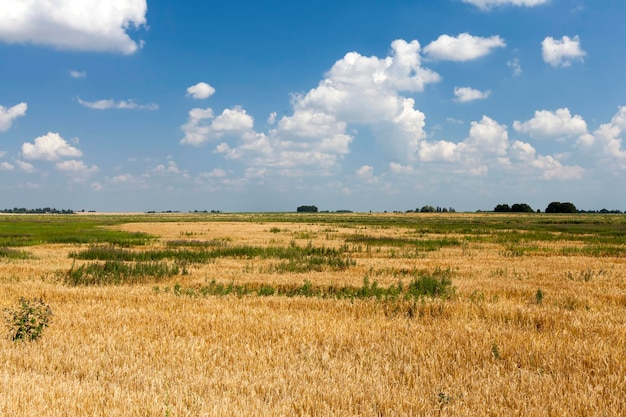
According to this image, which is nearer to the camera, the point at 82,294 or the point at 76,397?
the point at 76,397

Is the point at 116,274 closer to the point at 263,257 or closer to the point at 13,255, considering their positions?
the point at 263,257

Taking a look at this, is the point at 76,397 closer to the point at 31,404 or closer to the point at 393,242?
the point at 31,404

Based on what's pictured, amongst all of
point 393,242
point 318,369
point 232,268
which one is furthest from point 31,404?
point 393,242

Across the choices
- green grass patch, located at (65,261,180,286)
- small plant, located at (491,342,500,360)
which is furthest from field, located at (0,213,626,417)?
green grass patch, located at (65,261,180,286)

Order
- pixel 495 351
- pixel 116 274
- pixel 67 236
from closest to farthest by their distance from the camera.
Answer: pixel 495 351
pixel 116 274
pixel 67 236

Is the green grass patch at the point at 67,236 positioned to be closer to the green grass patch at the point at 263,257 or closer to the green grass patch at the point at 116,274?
the green grass patch at the point at 263,257

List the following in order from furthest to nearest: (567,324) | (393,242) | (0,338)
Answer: (393,242), (567,324), (0,338)

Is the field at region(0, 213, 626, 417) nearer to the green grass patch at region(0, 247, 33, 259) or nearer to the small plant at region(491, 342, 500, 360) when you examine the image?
the small plant at region(491, 342, 500, 360)

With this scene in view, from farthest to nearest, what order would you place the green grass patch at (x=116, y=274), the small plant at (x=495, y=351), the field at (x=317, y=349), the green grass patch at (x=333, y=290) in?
A: the green grass patch at (x=116, y=274)
the green grass patch at (x=333, y=290)
the small plant at (x=495, y=351)
the field at (x=317, y=349)

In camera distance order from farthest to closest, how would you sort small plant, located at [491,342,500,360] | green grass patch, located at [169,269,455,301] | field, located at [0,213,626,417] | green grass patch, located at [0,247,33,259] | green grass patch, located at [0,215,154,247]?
1. green grass patch, located at [0,215,154,247]
2. green grass patch, located at [0,247,33,259]
3. green grass patch, located at [169,269,455,301]
4. small plant, located at [491,342,500,360]
5. field, located at [0,213,626,417]

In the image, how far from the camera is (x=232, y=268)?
19812mm

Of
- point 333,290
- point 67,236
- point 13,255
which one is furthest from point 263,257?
point 67,236

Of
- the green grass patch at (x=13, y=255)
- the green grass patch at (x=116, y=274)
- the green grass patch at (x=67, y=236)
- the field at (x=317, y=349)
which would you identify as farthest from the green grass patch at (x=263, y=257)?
the green grass patch at (x=67, y=236)

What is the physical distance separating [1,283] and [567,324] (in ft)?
52.1
